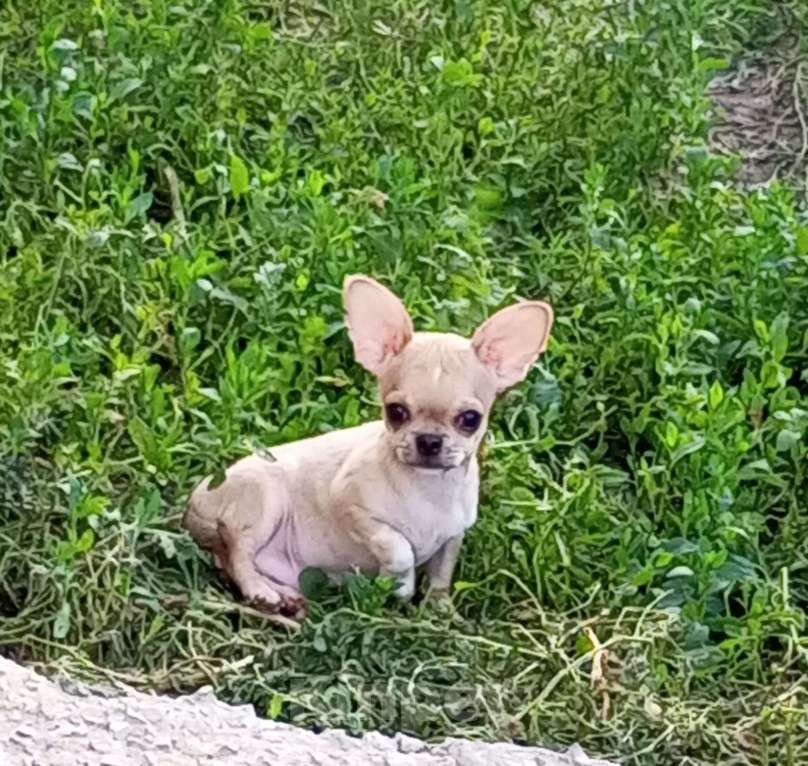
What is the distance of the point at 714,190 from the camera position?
4.47 metres

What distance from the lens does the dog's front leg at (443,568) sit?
3.34 m

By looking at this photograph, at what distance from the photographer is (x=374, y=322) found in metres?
3.19

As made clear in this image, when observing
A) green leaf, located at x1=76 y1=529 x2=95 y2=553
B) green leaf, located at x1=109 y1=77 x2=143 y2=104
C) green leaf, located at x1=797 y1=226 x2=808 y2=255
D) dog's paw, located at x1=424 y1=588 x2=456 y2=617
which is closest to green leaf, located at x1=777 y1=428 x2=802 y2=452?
green leaf, located at x1=797 y1=226 x2=808 y2=255

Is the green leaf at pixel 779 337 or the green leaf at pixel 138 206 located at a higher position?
the green leaf at pixel 138 206

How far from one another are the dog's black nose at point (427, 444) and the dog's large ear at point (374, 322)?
0.17m

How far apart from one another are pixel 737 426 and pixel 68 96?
1.83 metres

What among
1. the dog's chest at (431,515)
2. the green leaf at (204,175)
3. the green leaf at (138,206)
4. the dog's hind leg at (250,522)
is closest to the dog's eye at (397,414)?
the dog's chest at (431,515)

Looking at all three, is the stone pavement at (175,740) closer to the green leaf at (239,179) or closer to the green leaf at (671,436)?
the green leaf at (671,436)

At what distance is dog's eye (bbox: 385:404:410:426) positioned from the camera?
315 cm

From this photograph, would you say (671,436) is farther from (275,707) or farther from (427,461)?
(275,707)

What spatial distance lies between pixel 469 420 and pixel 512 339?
0.16 m

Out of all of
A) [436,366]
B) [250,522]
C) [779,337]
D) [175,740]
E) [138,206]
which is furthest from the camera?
[138,206]

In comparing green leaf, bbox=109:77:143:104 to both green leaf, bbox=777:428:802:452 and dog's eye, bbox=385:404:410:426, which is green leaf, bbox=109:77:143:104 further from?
green leaf, bbox=777:428:802:452

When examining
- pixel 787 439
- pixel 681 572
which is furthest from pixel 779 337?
pixel 681 572
